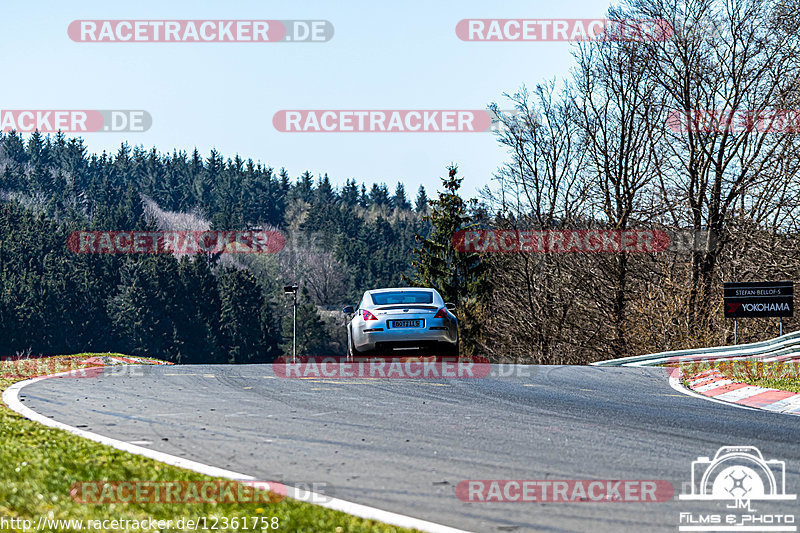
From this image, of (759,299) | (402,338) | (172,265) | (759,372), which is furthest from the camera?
(172,265)

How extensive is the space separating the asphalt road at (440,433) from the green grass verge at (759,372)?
159cm

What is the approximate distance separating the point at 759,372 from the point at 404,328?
6343 mm

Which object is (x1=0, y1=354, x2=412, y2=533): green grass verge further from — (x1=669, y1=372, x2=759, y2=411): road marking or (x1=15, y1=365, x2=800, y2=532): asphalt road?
(x1=669, y1=372, x2=759, y2=411): road marking

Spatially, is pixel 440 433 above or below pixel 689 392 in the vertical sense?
above

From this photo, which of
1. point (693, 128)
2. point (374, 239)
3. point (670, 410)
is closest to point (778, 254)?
point (693, 128)

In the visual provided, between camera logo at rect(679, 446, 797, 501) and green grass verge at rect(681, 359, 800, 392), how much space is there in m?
6.44

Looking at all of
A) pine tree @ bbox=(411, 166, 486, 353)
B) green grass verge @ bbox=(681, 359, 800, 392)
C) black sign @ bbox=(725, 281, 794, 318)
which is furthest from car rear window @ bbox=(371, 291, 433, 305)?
pine tree @ bbox=(411, 166, 486, 353)

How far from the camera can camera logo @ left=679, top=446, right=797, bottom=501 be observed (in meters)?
6.27

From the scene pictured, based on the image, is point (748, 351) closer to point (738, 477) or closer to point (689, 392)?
point (689, 392)

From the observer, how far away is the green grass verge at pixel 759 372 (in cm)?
1434

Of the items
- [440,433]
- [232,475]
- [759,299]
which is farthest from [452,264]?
[232,475]

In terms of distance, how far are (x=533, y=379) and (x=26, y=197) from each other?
16436cm

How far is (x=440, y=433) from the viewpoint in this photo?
29.2ft

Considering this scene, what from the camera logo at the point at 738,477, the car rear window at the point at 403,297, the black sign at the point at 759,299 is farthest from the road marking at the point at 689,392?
the car rear window at the point at 403,297
